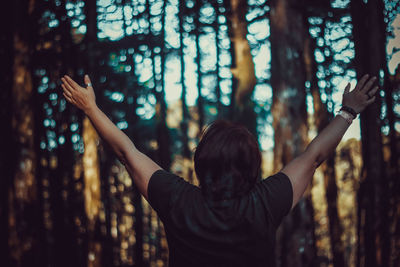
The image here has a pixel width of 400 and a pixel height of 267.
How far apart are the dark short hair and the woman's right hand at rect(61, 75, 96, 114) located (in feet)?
2.08

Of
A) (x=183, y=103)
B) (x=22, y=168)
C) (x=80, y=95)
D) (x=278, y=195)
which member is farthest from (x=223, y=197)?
(x=183, y=103)

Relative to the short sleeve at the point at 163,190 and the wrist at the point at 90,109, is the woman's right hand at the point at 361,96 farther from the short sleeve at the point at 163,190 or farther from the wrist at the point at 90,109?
the wrist at the point at 90,109

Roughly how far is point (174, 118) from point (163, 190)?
23.0ft

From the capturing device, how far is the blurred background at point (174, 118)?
12.0 ft

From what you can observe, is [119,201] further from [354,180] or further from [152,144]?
[354,180]

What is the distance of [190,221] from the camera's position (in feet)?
3.36

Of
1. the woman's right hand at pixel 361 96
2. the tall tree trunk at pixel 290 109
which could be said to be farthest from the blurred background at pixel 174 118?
the woman's right hand at pixel 361 96

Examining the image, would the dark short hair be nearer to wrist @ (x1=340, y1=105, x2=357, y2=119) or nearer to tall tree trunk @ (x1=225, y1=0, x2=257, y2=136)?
wrist @ (x1=340, y1=105, x2=357, y2=119)

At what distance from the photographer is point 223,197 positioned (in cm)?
107

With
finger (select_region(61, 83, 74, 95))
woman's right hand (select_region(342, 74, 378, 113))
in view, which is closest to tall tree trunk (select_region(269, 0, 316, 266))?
woman's right hand (select_region(342, 74, 378, 113))

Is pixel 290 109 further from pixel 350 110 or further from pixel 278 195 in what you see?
pixel 278 195

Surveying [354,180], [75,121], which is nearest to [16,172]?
[75,121]

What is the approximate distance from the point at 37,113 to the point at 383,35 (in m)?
7.61

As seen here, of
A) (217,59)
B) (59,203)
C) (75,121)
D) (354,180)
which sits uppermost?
(217,59)
